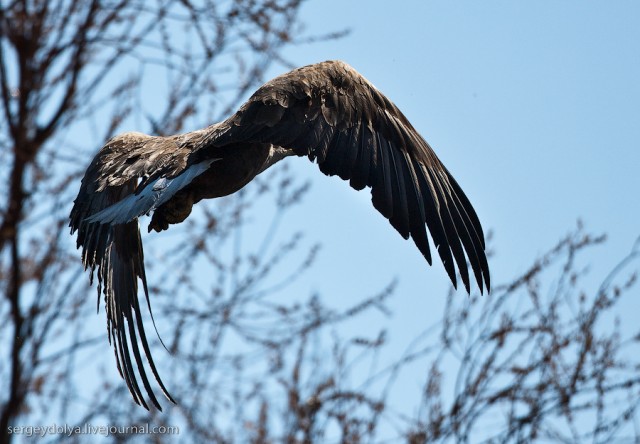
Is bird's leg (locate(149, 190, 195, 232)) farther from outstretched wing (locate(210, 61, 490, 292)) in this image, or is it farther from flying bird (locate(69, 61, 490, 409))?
outstretched wing (locate(210, 61, 490, 292))

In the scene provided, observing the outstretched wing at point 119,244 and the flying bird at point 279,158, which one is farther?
the outstretched wing at point 119,244

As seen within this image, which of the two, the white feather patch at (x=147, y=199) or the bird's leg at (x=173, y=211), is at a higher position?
the bird's leg at (x=173, y=211)

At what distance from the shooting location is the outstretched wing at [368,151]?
6777 mm

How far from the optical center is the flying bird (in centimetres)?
682

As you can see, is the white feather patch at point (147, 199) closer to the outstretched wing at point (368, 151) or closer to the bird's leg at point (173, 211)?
the outstretched wing at point (368, 151)

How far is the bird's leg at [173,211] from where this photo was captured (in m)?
7.51

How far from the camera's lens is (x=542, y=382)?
854 cm

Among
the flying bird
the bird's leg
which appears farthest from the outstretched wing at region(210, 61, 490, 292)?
the bird's leg

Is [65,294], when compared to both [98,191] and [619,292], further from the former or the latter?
[619,292]


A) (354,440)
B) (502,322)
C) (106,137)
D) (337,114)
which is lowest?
(354,440)

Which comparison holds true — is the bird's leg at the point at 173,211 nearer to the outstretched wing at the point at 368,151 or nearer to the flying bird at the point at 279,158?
the flying bird at the point at 279,158

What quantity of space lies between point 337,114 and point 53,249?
2456 millimetres

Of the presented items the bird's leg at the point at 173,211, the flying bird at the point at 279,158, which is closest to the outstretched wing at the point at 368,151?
the flying bird at the point at 279,158

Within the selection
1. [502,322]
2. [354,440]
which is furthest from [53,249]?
[502,322]
